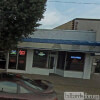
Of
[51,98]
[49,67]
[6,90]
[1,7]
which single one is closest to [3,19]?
[1,7]

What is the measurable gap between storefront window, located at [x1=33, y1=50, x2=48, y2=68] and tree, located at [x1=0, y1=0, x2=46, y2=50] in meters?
8.46

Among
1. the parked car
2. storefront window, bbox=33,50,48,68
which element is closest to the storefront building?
storefront window, bbox=33,50,48,68

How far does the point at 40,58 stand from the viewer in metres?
18.0

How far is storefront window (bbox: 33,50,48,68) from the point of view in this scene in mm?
17891

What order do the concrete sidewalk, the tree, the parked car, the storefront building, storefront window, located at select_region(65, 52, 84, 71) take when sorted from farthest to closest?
storefront window, located at select_region(65, 52, 84, 71) → the storefront building → the concrete sidewalk → the tree → the parked car

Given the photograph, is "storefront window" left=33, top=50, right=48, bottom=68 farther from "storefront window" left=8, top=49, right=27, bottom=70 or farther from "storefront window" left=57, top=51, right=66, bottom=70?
"storefront window" left=57, top=51, right=66, bottom=70

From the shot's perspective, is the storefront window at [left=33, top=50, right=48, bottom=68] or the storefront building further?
the storefront window at [left=33, top=50, right=48, bottom=68]

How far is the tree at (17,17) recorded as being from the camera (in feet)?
27.7

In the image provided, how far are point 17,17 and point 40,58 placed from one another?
381 inches

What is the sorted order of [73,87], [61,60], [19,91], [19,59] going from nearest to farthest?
[19,91]
[73,87]
[19,59]
[61,60]

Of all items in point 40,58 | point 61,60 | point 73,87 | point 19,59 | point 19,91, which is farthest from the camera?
point 61,60

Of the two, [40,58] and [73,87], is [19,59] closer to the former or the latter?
[40,58]

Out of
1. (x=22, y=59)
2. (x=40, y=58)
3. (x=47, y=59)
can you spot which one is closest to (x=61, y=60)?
(x=47, y=59)

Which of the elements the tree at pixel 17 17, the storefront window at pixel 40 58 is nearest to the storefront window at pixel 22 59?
the storefront window at pixel 40 58
